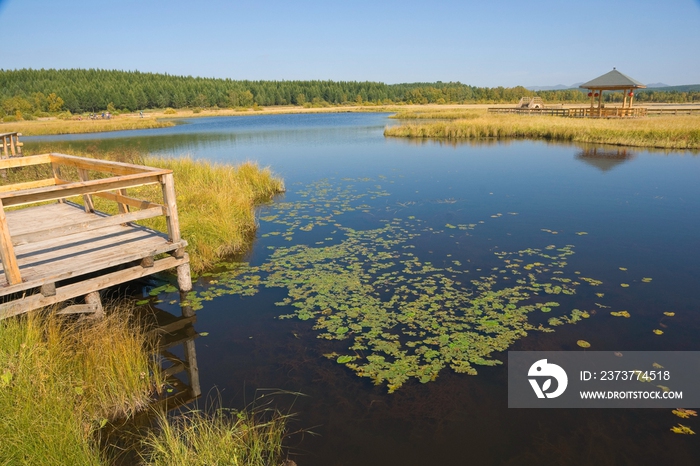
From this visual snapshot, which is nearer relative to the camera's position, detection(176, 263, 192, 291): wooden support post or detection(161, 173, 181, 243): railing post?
detection(161, 173, 181, 243): railing post

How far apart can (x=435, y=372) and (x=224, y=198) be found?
23.9 feet

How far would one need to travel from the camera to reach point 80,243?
6.50 meters

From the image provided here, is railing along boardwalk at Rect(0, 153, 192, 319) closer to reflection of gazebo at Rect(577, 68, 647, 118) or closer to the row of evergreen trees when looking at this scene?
reflection of gazebo at Rect(577, 68, 647, 118)

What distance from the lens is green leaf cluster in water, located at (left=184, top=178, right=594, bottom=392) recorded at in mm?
5035

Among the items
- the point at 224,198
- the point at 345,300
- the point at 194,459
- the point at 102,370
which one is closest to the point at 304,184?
the point at 224,198

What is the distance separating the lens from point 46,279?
5.02 metres

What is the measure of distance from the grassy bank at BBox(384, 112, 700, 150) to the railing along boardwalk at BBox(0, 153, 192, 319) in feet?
79.8

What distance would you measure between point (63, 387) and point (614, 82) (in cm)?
3959

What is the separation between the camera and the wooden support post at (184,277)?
6793 mm

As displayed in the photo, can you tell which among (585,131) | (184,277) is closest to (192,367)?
(184,277)

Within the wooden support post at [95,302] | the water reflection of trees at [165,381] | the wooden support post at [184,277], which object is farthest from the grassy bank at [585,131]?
the wooden support post at [95,302]

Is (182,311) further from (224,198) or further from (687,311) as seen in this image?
(687,311)

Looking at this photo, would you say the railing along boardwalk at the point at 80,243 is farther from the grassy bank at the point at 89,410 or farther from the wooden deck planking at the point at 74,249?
the grassy bank at the point at 89,410

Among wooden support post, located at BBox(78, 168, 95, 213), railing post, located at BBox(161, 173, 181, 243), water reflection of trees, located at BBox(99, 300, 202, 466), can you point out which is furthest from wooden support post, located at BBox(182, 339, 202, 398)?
wooden support post, located at BBox(78, 168, 95, 213)
